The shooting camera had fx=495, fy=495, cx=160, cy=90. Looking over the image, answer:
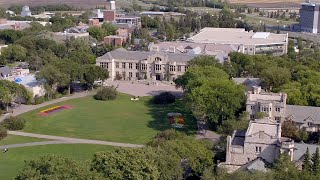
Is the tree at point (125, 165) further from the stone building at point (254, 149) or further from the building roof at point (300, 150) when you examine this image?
the building roof at point (300, 150)

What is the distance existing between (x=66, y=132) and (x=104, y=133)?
15.7 feet

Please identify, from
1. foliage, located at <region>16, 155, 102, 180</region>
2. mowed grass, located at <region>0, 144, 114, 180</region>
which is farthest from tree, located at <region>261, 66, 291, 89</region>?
foliage, located at <region>16, 155, 102, 180</region>

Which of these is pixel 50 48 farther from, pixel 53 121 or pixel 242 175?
pixel 242 175

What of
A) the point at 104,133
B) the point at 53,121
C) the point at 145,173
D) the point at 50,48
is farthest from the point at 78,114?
the point at 50,48

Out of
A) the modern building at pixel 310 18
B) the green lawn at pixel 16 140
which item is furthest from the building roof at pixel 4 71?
the modern building at pixel 310 18

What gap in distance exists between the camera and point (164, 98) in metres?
77.6

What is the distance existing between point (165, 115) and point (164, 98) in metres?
6.96

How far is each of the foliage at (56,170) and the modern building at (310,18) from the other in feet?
439

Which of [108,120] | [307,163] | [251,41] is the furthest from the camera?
[251,41]

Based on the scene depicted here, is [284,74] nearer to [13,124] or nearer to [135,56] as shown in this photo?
[135,56]

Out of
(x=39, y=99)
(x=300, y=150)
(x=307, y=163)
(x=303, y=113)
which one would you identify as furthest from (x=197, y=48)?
(x=307, y=163)

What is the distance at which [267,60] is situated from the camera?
89062 mm

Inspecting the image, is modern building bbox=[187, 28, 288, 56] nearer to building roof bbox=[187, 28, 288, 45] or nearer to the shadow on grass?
building roof bbox=[187, 28, 288, 45]

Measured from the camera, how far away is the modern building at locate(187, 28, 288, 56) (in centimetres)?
11716
